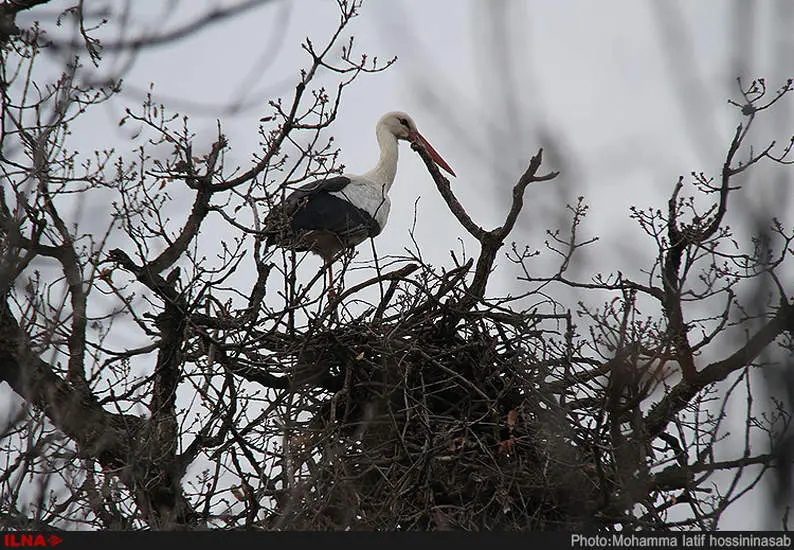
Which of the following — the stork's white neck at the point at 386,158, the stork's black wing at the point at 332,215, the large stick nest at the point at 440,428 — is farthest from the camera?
the stork's white neck at the point at 386,158

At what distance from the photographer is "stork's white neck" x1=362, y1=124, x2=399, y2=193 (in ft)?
27.4

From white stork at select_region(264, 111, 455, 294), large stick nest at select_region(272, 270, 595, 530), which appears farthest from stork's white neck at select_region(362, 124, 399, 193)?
large stick nest at select_region(272, 270, 595, 530)

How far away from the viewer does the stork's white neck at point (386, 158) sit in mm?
8347

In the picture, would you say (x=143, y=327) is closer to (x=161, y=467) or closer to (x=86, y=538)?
(x=161, y=467)

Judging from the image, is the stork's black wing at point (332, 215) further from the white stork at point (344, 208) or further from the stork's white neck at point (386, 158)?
the stork's white neck at point (386, 158)

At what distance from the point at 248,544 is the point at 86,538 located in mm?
615

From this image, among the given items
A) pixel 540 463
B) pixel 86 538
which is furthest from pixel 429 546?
pixel 540 463

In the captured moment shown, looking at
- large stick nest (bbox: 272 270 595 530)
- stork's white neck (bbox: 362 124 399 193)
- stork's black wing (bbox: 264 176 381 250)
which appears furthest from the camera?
stork's white neck (bbox: 362 124 399 193)

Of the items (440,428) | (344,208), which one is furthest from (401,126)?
(440,428)

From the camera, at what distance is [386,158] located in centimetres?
846

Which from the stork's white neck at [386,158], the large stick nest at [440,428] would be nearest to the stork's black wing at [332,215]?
the stork's white neck at [386,158]

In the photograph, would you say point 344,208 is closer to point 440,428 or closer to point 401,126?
point 401,126

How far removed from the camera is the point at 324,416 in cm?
504

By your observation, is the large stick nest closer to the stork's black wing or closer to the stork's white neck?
the stork's black wing
